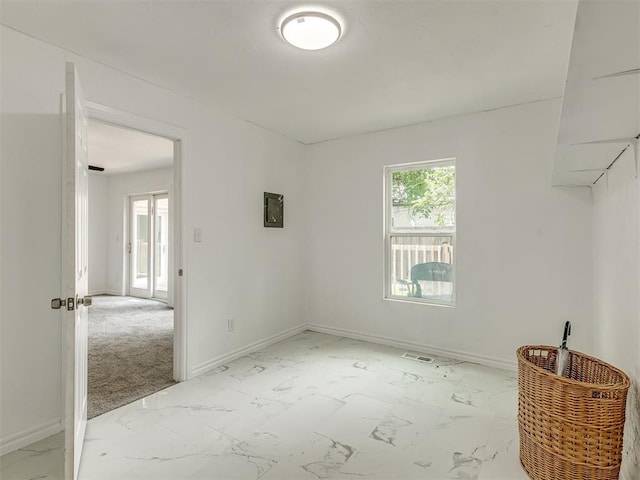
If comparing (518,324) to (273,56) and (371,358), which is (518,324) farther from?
(273,56)

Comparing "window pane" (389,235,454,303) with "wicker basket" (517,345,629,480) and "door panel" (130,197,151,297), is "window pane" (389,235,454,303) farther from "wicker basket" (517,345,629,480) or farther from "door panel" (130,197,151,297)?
"door panel" (130,197,151,297)

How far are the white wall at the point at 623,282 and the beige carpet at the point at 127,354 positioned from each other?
2.86 metres

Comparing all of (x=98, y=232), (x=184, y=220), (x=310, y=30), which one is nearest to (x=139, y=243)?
(x=98, y=232)

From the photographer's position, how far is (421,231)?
3.68 metres

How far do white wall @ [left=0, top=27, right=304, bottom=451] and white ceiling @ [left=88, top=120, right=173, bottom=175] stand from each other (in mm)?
1045

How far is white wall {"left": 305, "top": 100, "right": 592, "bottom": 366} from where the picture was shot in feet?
9.55

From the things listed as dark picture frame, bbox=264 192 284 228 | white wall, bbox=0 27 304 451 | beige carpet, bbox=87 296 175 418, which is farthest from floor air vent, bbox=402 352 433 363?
beige carpet, bbox=87 296 175 418

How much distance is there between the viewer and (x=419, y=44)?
211 centimetres

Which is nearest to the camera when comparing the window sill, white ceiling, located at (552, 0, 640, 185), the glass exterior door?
white ceiling, located at (552, 0, 640, 185)

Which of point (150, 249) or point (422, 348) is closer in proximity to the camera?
point (422, 348)

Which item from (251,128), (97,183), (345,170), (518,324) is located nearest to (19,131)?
(251,128)

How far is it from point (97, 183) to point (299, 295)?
5.38m

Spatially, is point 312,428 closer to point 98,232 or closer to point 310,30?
point 310,30

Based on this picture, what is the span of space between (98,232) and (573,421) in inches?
314
